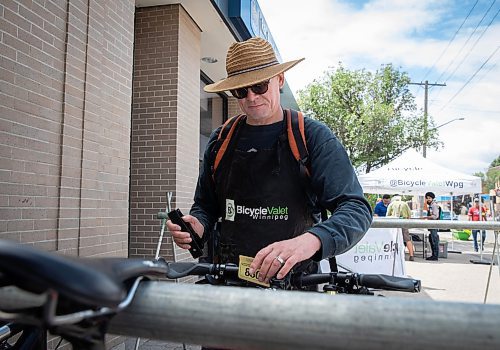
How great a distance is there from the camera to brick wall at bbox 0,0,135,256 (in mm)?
3129

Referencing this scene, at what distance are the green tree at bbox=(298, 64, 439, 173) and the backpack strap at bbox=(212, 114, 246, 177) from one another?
850 inches

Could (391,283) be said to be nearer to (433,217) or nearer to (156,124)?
(156,124)

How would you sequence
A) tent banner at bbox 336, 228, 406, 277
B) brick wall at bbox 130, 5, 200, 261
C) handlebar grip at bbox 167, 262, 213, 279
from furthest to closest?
tent banner at bbox 336, 228, 406, 277 < brick wall at bbox 130, 5, 200, 261 < handlebar grip at bbox 167, 262, 213, 279

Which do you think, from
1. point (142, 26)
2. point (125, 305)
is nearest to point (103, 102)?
point (142, 26)

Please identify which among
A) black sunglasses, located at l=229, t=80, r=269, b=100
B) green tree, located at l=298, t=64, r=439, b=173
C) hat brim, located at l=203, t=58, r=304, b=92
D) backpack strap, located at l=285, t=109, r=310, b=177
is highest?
green tree, located at l=298, t=64, r=439, b=173

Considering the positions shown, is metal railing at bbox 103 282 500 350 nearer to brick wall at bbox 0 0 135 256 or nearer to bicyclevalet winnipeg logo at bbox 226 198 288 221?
bicyclevalet winnipeg logo at bbox 226 198 288 221

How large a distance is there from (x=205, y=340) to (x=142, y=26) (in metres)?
6.24

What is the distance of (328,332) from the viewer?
598mm

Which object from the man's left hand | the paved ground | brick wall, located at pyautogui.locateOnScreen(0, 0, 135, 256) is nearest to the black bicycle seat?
the man's left hand

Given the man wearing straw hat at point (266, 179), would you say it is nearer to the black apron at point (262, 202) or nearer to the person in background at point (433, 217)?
the black apron at point (262, 202)

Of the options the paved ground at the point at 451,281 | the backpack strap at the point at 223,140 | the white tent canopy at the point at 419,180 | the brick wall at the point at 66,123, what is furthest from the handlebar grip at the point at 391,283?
the white tent canopy at the point at 419,180

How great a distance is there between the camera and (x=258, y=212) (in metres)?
2.04

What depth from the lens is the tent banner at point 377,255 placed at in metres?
6.40

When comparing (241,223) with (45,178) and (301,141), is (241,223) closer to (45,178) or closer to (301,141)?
(301,141)
